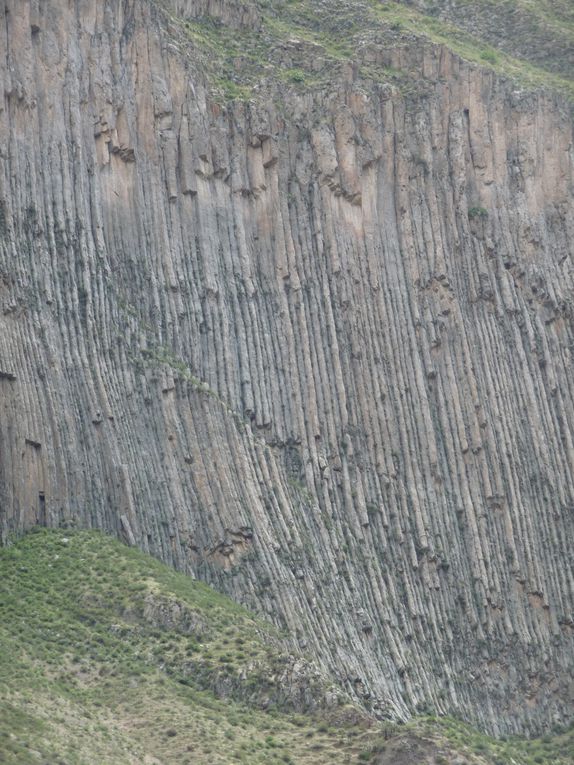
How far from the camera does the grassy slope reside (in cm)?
7038

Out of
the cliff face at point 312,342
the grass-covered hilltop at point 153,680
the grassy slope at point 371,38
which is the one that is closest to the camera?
the grass-covered hilltop at point 153,680

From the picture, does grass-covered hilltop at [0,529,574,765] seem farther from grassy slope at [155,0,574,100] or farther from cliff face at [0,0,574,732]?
grassy slope at [155,0,574,100]

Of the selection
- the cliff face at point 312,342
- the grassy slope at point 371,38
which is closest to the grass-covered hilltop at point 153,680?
the cliff face at point 312,342

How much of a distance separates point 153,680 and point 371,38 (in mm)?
28274

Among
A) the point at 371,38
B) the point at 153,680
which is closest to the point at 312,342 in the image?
the point at 371,38

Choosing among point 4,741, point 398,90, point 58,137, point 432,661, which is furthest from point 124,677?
point 398,90

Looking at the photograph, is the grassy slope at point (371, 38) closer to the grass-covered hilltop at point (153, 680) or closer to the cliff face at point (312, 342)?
the cliff face at point (312, 342)

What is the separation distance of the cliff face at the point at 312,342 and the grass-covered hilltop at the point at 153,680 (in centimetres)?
255

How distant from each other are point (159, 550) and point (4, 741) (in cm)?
1371

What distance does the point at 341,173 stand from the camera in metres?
69.4

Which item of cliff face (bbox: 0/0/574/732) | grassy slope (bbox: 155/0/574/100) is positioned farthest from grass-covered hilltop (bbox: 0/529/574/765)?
grassy slope (bbox: 155/0/574/100)

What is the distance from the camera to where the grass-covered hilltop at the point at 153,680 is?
169 ft

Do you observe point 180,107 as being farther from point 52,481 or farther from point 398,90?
point 52,481

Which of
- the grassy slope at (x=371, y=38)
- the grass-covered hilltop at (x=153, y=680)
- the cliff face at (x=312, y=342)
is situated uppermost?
the grassy slope at (x=371, y=38)
